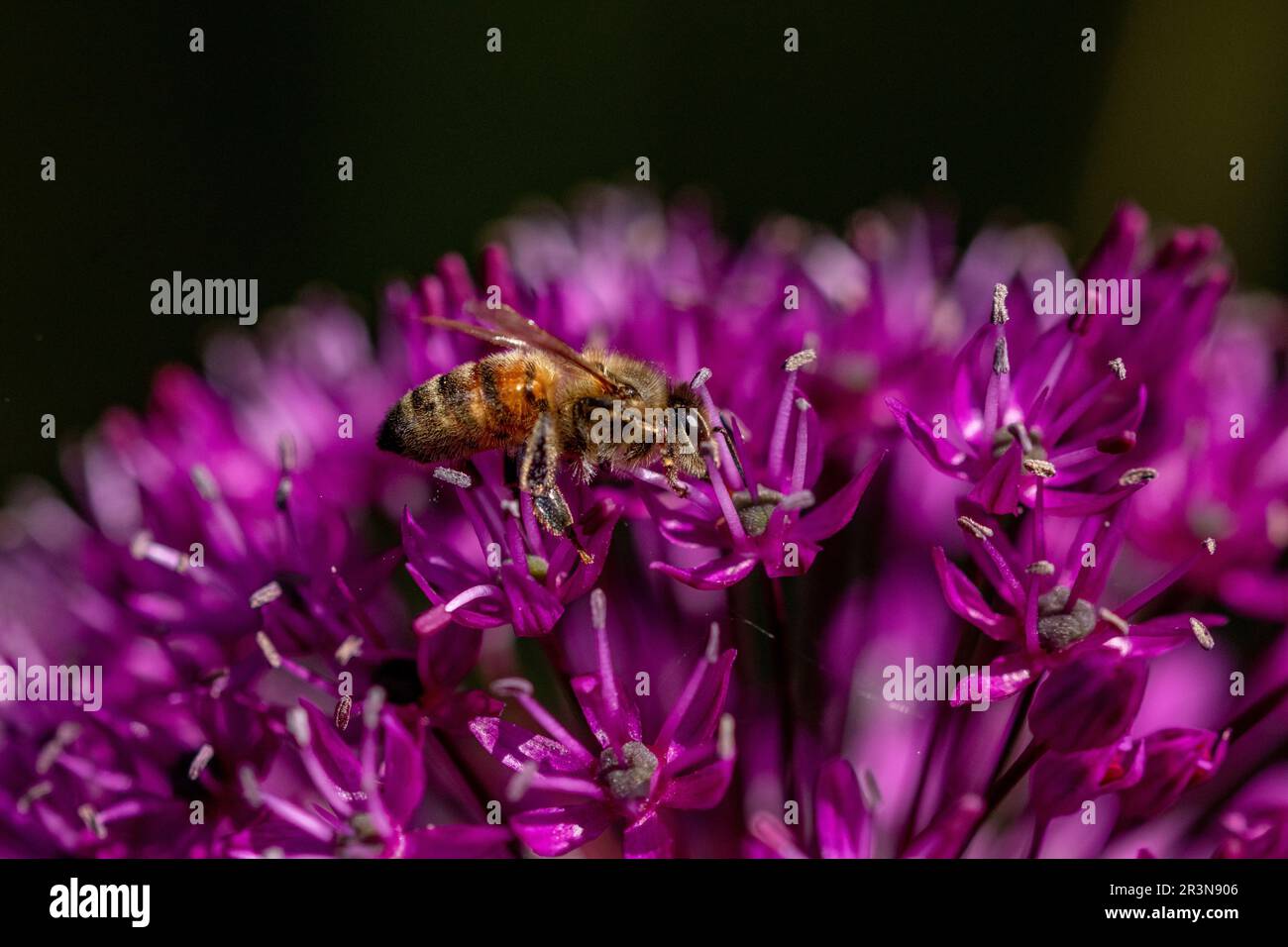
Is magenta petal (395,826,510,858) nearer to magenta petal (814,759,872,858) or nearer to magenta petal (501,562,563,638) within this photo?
magenta petal (501,562,563,638)

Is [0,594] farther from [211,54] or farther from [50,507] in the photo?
[211,54]

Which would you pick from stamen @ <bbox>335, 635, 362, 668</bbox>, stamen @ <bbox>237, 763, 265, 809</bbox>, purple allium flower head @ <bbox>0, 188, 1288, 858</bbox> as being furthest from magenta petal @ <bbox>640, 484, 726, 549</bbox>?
stamen @ <bbox>237, 763, 265, 809</bbox>

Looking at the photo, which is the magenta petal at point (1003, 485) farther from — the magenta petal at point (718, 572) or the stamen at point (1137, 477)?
the magenta petal at point (718, 572)

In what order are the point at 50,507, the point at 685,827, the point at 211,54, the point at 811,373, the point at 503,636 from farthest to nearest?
the point at 211,54
the point at 50,507
the point at 503,636
the point at 811,373
the point at 685,827

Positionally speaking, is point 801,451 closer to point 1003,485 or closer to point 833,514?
point 833,514
